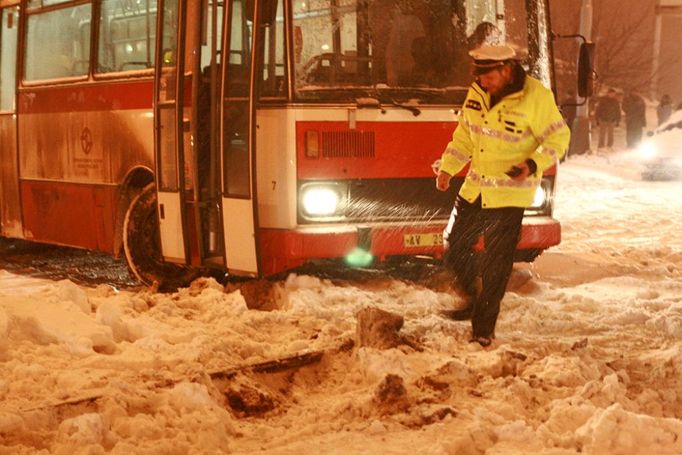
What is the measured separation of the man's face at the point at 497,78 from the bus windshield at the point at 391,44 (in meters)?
1.82

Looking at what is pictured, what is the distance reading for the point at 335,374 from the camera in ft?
21.0

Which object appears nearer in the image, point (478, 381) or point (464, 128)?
point (478, 381)

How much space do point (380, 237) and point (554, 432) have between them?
3.54 metres

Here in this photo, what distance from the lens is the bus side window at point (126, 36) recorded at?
966cm

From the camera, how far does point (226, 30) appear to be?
8531 millimetres

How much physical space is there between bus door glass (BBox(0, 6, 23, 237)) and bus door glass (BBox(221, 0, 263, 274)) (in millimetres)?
4183

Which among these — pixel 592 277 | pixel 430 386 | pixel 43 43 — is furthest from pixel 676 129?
pixel 430 386

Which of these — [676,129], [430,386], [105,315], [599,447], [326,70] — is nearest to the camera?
[599,447]

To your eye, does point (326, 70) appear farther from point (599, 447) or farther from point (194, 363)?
point (599, 447)

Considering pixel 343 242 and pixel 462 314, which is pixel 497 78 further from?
pixel 343 242

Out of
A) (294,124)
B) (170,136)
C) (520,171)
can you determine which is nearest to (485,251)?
(520,171)

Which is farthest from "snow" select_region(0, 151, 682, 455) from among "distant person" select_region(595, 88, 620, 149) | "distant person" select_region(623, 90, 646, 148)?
"distant person" select_region(595, 88, 620, 149)

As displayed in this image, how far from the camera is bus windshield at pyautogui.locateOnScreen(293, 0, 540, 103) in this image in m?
8.30

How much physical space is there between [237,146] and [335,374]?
2.78m
